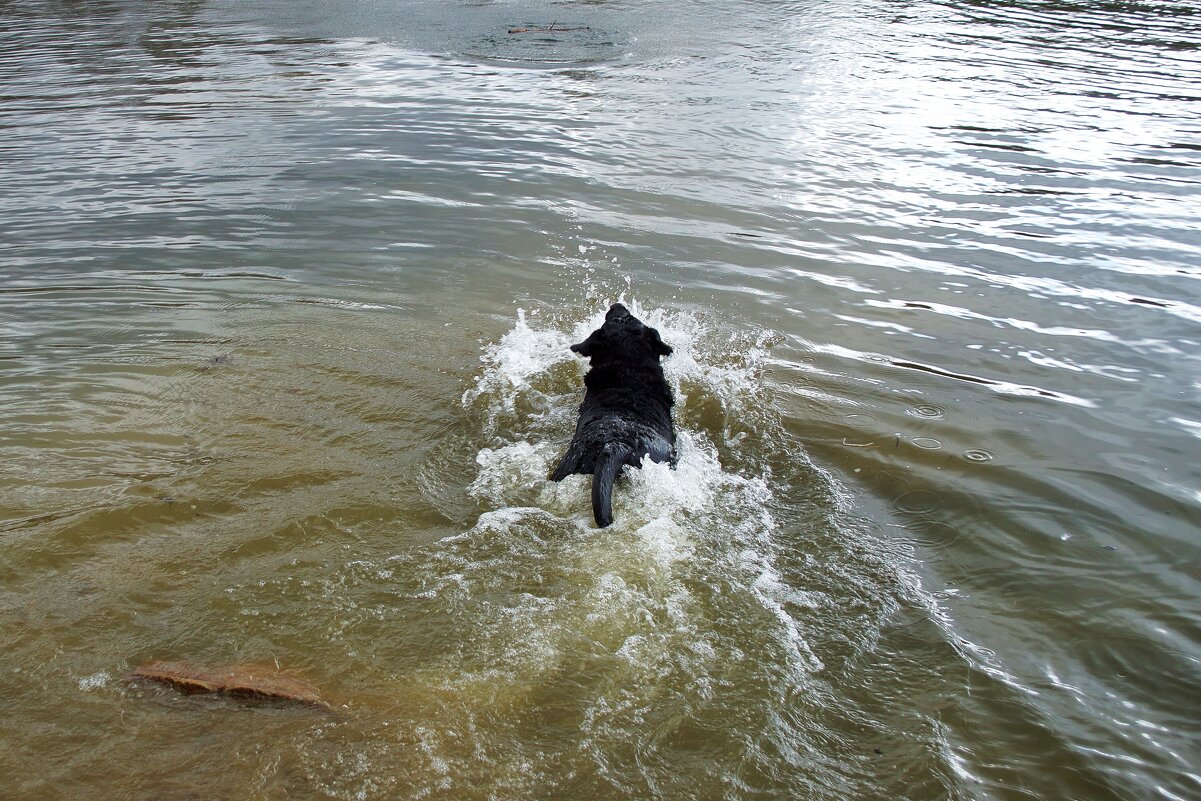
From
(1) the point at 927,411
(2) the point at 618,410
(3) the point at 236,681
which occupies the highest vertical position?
(2) the point at 618,410

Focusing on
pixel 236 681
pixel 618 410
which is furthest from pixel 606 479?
pixel 236 681

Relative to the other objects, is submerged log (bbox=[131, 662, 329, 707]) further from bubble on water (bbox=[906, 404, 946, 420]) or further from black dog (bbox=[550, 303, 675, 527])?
bubble on water (bbox=[906, 404, 946, 420])

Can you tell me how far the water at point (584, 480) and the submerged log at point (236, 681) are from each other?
9cm

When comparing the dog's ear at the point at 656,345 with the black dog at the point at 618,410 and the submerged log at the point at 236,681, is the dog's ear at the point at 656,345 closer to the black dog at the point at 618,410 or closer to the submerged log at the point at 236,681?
the black dog at the point at 618,410

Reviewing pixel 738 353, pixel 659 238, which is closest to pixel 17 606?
pixel 738 353

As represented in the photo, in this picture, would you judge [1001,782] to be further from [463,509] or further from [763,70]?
[763,70]

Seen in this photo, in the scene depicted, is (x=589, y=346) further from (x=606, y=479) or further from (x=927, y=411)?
(x=927, y=411)

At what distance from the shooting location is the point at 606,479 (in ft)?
17.4

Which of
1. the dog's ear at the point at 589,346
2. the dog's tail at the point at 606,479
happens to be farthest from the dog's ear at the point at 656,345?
the dog's tail at the point at 606,479

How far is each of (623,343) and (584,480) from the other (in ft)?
5.55

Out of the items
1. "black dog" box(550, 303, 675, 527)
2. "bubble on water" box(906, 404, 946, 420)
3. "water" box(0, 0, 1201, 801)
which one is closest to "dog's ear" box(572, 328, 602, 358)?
"black dog" box(550, 303, 675, 527)

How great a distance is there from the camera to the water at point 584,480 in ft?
12.6

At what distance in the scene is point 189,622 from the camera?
4.43 metres

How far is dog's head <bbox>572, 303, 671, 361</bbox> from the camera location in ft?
22.8
